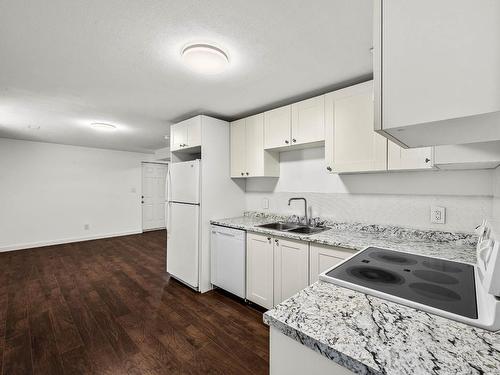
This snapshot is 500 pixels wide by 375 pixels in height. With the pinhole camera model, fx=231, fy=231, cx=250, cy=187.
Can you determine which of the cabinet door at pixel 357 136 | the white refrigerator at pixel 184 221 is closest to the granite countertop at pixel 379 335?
the cabinet door at pixel 357 136

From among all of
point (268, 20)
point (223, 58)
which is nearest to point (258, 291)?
point (223, 58)

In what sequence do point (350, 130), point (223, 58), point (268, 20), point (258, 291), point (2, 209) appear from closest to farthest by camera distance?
point (268, 20) < point (223, 58) < point (350, 130) < point (258, 291) < point (2, 209)

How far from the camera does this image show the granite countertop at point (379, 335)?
1.77 feet

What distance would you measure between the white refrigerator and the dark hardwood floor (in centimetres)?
24

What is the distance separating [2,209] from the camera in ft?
14.8

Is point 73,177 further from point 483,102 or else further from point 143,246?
point 483,102

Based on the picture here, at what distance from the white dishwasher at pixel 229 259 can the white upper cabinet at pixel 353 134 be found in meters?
1.27

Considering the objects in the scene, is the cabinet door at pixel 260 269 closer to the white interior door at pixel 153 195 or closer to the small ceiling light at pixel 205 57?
the small ceiling light at pixel 205 57

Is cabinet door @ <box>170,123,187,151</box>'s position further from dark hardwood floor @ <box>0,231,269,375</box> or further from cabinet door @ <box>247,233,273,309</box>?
dark hardwood floor @ <box>0,231,269,375</box>

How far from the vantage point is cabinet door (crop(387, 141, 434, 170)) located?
1698 mm

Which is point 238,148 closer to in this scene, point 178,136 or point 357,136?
point 178,136

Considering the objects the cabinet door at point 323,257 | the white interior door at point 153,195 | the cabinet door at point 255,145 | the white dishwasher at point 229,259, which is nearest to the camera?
the cabinet door at point 323,257

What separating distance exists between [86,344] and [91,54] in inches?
92.0

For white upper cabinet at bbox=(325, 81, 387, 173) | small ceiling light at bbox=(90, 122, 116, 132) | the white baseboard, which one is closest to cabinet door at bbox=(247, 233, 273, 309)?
white upper cabinet at bbox=(325, 81, 387, 173)
